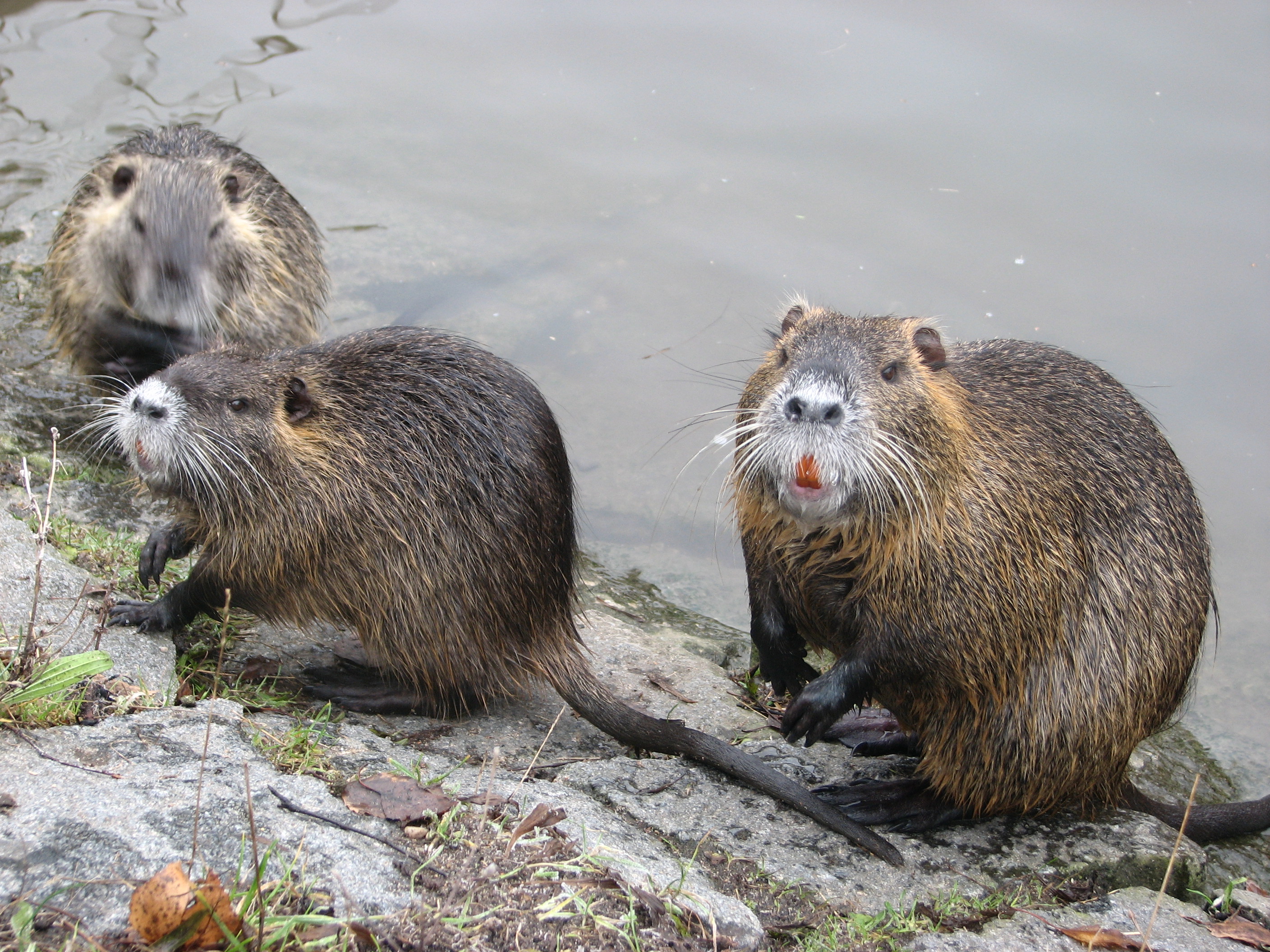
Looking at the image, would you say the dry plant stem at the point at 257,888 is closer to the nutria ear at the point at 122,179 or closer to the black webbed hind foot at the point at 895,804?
the black webbed hind foot at the point at 895,804

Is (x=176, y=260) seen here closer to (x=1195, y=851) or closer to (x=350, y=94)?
(x=350, y=94)

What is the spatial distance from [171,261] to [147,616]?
184 cm

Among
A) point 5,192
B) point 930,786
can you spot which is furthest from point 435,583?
point 5,192

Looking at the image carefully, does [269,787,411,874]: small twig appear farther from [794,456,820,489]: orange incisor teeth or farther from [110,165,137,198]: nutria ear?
[110,165,137,198]: nutria ear

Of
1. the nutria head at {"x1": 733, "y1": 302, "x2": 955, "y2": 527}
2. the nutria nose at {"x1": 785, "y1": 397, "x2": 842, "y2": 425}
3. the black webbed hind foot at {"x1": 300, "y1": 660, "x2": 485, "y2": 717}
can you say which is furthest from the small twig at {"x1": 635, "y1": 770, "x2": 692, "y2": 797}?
the nutria nose at {"x1": 785, "y1": 397, "x2": 842, "y2": 425}

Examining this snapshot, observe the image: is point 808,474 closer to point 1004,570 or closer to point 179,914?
point 1004,570

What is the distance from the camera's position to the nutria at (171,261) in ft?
15.1

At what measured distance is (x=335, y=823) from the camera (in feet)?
7.04

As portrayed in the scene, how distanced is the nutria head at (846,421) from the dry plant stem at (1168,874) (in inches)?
35.5

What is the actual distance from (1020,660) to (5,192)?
6.19 metres

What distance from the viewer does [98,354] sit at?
4910 millimetres

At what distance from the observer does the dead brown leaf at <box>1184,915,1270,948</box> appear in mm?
2703

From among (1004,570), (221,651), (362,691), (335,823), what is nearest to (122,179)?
(221,651)

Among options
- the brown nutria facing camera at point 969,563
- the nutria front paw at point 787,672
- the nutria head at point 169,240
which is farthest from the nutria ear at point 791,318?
the nutria head at point 169,240
